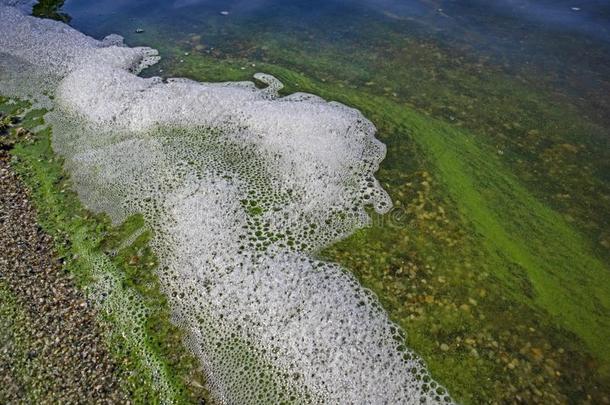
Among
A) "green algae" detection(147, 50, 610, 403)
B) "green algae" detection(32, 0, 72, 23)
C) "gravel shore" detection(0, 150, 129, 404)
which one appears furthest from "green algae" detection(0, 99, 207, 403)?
"green algae" detection(32, 0, 72, 23)

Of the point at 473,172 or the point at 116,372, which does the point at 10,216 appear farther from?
the point at 473,172

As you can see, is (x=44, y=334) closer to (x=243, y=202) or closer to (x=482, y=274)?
(x=243, y=202)

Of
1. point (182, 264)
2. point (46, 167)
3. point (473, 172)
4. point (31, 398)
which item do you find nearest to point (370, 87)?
point (473, 172)

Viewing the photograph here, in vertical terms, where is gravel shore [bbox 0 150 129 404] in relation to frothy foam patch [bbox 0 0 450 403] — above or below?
below

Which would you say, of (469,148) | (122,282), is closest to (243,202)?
(122,282)

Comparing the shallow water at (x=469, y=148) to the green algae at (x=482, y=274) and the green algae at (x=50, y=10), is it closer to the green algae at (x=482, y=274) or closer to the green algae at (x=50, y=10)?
the green algae at (x=482, y=274)

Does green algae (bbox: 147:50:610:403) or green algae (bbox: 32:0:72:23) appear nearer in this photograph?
green algae (bbox: 147:50:610:403)

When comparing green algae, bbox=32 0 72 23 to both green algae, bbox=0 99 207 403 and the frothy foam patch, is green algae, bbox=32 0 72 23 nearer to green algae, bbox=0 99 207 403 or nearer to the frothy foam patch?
the frothy foam patch
